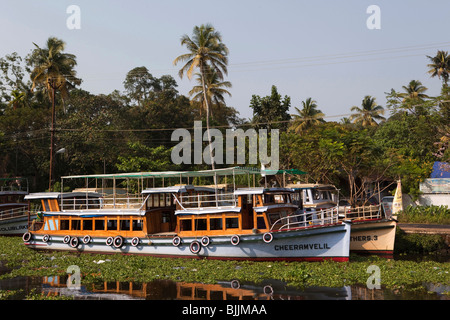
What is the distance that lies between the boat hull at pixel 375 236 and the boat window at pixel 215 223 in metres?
7.43

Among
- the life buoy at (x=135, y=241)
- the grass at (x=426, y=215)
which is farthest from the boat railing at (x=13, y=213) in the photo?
the grass at (x=426, y=215)

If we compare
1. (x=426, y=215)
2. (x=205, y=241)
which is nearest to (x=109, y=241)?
(x=205, y=241)

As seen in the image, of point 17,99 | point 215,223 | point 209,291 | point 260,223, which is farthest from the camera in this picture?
point 17,99

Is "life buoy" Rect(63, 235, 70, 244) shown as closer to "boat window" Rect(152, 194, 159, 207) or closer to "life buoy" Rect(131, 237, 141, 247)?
"life buoy" Rect(131, 237, 141, 247)

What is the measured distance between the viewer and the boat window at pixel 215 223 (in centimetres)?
2270

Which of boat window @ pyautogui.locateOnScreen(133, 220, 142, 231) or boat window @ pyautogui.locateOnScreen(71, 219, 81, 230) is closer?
boat window @ pyautogui.locateOnScreen(133, 220, 142, 231)

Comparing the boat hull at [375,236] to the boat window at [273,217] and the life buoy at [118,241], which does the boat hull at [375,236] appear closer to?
the boat window at [273,217]

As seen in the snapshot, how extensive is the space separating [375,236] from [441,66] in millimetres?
49528

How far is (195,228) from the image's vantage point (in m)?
23.0

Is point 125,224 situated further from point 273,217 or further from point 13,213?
point 13,213

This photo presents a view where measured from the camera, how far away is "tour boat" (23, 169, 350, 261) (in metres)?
20.9

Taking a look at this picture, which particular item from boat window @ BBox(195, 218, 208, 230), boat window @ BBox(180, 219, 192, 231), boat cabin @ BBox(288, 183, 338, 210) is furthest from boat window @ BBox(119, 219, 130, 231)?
boat cabin @ BBox(288, 183, 338, 210)

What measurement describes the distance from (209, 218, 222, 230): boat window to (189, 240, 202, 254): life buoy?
108 centimetres
